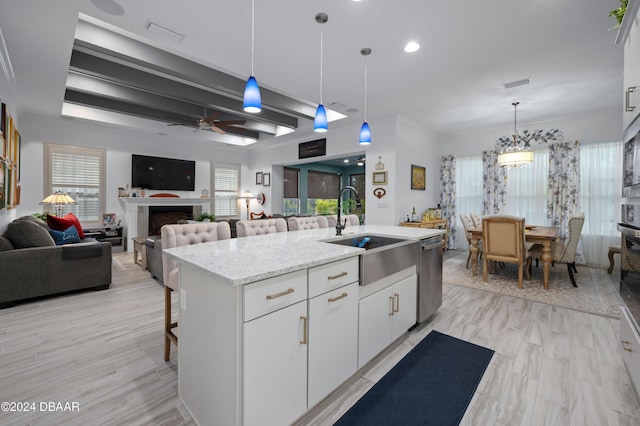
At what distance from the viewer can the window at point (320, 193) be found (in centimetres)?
971

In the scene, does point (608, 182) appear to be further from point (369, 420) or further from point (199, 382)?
point (199, 382)

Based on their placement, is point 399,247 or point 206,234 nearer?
point 399,247

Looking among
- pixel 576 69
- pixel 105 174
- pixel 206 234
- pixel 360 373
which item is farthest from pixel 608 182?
pixel 105 174

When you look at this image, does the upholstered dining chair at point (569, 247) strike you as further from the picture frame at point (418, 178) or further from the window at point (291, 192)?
the window at point (291, 192)

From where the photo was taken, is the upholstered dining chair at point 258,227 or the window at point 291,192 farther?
the window at point 291,192

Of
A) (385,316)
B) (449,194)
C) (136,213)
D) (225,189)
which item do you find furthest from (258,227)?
(225,189)

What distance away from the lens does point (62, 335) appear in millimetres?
2512

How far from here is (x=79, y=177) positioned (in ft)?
20.4

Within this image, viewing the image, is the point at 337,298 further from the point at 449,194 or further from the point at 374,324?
the point at 449,194

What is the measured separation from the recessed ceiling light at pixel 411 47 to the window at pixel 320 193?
6.52 metres

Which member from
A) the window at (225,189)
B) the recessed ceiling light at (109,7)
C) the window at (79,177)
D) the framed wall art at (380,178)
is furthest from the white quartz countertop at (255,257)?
the window at (225,189)

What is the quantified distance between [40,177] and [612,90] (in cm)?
1020

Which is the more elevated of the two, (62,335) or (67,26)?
(67,26)

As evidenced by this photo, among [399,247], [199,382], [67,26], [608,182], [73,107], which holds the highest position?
[73,107]
